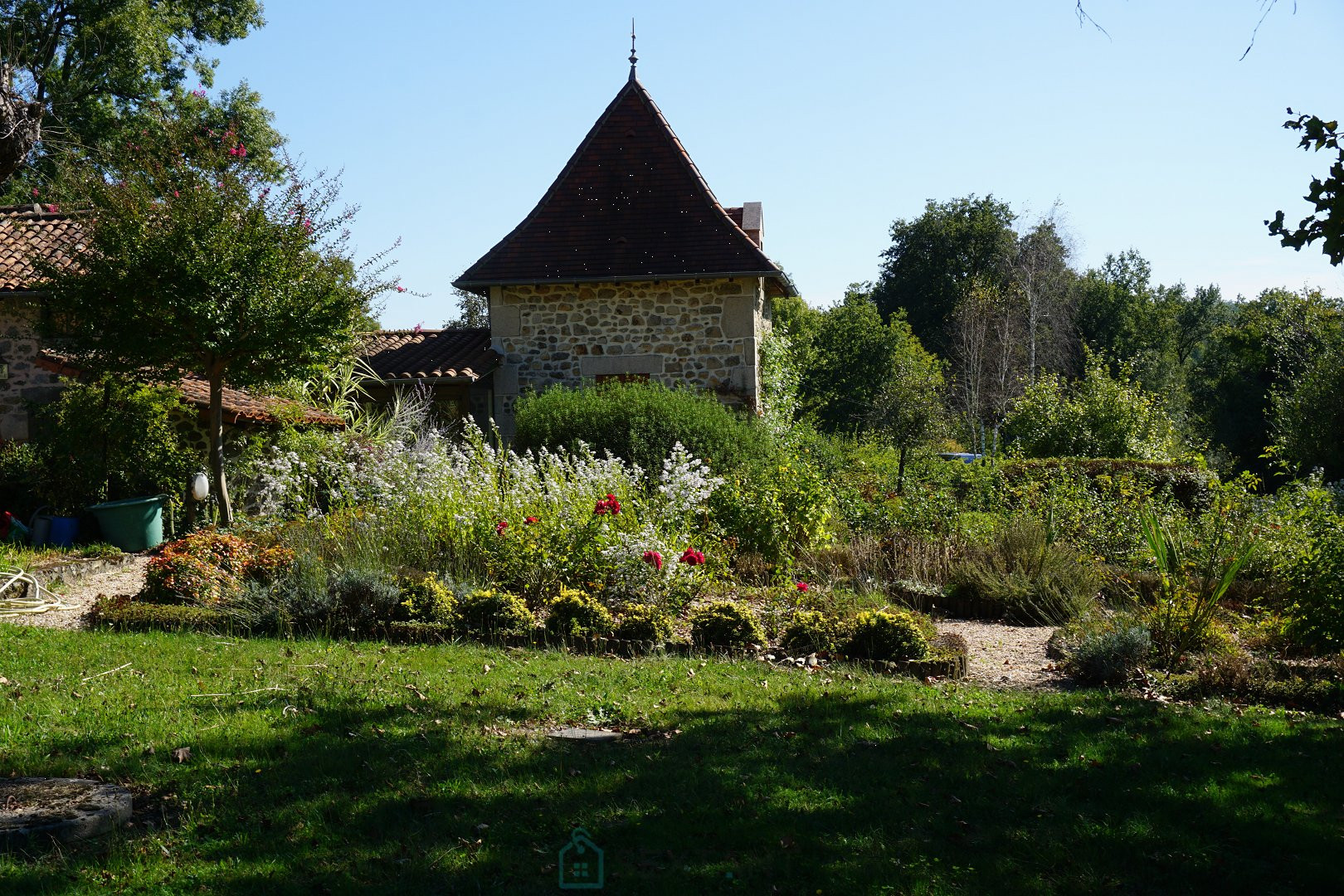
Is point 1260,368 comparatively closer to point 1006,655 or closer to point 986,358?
point 986,358

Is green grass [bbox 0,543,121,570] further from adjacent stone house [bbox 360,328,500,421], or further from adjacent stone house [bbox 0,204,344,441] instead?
adjacent stone house [bbox 360,328,500,421]

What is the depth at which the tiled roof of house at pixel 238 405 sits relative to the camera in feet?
41.6

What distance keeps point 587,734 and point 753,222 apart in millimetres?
12614

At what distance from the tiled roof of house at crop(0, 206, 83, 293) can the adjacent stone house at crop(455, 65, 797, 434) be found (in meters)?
5.18

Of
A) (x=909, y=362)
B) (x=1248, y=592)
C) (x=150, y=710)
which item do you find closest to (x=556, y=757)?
(x=150, y=710)

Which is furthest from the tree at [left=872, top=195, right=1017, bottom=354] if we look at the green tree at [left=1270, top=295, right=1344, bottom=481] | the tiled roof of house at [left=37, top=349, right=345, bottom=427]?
the tiled roof of house at [left=37, top=349, right=345, bottom=427]

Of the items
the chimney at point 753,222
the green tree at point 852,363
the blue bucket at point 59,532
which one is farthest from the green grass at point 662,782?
the green tree at point 852,363

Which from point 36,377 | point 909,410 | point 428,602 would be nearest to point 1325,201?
point 428,602

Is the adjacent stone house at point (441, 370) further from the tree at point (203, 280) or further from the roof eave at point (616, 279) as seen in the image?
the tree at point (203, 280)

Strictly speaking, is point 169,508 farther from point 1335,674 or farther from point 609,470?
point 1335,674

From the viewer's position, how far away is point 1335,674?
5.92m

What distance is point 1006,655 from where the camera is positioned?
6.86m

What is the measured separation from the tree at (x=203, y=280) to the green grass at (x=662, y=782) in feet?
18.6

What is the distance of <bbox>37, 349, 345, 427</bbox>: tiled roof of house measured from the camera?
12.7 meters
